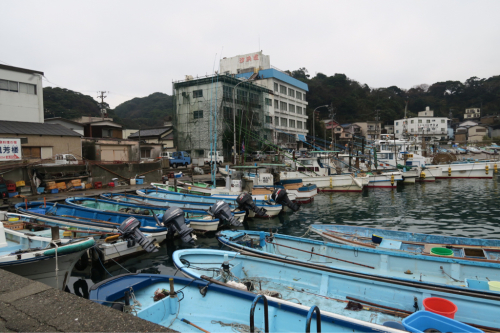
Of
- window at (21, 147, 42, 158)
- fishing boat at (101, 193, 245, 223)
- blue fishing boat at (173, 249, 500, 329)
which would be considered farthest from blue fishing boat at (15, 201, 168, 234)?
window at (21, 147, 42, 158)

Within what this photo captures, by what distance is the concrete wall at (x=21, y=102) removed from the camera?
1001 inches

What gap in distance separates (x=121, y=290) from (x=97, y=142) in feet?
94.9

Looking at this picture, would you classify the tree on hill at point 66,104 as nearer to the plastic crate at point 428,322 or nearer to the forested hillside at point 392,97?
the forested hillside at point 392,97

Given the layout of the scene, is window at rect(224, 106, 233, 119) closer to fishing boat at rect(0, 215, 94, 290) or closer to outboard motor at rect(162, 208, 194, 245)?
outboard motor at rect(162, 208, 194, 245)

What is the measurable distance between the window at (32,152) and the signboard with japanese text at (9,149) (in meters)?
3.63

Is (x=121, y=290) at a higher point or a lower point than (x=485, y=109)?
lower

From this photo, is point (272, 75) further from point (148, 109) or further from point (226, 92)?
point (148, 109)

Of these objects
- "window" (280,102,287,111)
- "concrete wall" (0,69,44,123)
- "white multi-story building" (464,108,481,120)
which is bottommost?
"concrete wall" (0,69,44,123)

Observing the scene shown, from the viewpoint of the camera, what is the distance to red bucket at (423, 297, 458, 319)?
17.7 ft

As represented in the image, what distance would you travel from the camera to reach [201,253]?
8.38m

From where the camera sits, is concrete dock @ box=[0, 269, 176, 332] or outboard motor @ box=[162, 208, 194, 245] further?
outboard motor @ box=[162, 208, 194, 245]

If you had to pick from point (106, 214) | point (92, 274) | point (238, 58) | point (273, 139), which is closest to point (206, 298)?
point (92, 274)

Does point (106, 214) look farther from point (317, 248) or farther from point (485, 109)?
point (485, 109)

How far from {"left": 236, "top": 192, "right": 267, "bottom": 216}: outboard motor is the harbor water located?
857 millimetres
